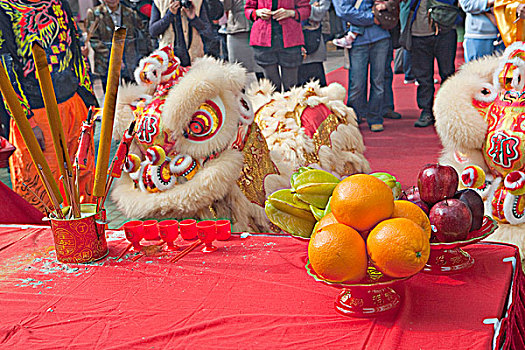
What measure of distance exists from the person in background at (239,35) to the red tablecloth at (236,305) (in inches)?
144

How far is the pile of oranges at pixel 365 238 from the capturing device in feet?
3.43

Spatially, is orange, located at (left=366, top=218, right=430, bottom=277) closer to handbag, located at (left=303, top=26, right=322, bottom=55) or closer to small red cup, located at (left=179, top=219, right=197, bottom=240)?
small red cup, located at (left=179, top=219, right=197, bottom=240)

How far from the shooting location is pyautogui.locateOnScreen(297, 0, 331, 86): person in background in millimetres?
4949

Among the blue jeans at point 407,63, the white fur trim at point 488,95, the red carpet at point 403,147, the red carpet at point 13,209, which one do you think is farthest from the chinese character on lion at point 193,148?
the blue jeans at point 407,63

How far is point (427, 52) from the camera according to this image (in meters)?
5.08

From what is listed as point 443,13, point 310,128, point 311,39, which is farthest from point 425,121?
point 310,128

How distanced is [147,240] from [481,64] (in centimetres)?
148

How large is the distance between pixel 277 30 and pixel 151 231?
3148mm

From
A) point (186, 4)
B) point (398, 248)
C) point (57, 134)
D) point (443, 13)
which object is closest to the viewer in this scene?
point (398, 248)

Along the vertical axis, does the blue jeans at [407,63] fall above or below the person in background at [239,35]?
below

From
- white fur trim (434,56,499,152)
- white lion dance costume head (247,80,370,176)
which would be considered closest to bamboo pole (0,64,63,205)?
white lion dance costume head (247,80,370,176)

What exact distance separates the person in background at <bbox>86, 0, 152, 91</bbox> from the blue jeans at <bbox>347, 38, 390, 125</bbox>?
6.14 ft

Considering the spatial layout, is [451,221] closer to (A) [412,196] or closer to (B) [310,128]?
(A) [412,196]

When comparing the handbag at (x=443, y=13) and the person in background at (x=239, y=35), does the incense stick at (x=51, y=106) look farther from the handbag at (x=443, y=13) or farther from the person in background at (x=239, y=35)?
the handbag at (x=443, y=13)
